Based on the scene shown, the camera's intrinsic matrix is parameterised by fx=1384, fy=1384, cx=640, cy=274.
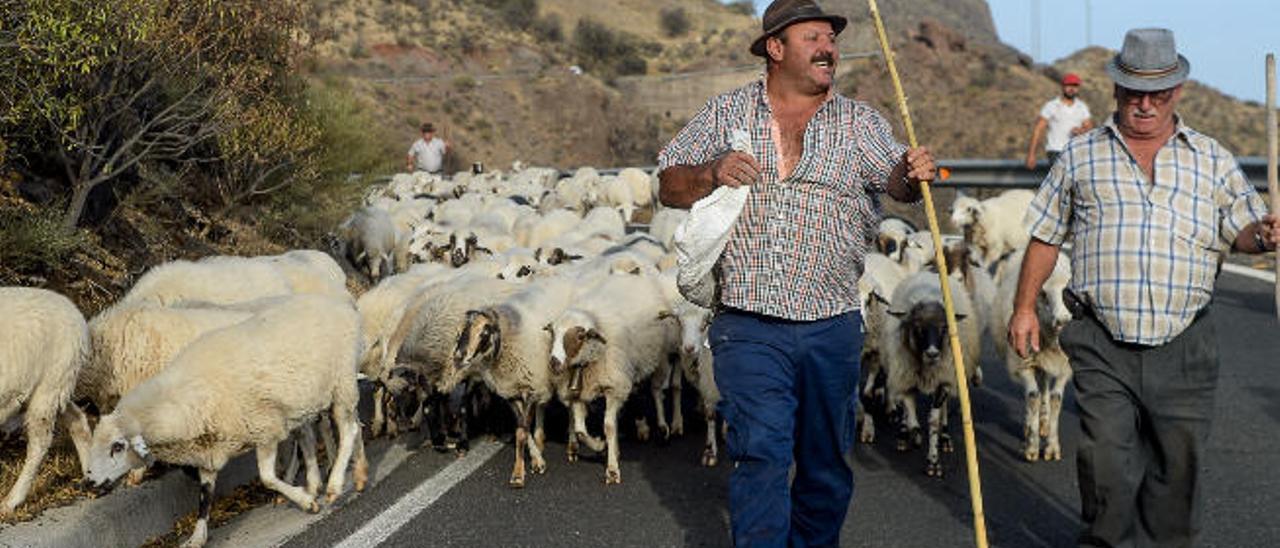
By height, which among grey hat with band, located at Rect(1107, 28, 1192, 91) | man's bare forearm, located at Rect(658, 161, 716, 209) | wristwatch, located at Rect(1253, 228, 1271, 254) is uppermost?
grey hat with band, located at Rect(1107, 28, 1192, 91)

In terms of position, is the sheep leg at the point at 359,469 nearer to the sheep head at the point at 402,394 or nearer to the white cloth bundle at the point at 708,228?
the sheep head at the point at 402,394

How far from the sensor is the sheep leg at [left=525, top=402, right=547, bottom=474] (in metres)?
8.05

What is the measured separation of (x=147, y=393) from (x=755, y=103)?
3.50 meters

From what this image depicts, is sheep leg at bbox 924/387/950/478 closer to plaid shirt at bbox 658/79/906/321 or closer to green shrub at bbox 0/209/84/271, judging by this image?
plaid shirt at bbox 658/79/906/321

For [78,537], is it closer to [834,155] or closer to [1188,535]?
[834,155]

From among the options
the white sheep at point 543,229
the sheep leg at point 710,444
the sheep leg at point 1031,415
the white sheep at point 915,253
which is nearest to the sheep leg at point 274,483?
the sheep leg at point 710,444

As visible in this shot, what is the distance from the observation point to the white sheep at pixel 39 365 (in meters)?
6.65

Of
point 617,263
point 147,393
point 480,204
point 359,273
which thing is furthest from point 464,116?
point 147,393

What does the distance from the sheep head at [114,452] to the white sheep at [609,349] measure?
2518mm

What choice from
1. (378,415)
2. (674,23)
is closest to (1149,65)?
(378,415)

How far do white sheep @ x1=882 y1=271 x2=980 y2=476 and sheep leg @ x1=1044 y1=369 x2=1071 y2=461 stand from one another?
0.56 meters

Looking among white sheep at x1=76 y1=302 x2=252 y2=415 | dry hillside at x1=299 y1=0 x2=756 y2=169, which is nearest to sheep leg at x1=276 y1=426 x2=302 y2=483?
white sheep at x1=76 y1=302 x2=252 y2=415

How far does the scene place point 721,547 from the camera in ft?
20.3

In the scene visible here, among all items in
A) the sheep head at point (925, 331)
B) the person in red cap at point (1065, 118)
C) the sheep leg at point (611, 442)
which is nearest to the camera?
the sheep leg at point (611, 442)
